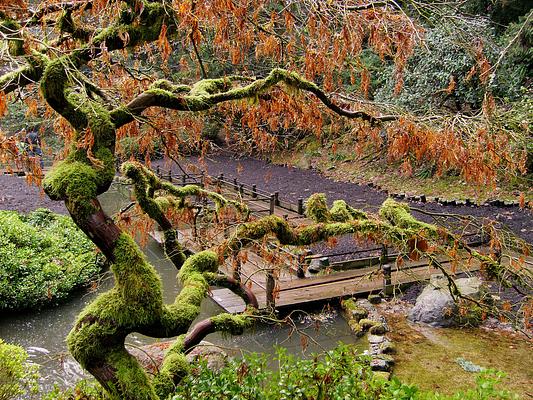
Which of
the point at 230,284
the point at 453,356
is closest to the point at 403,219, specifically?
the point at 230,284

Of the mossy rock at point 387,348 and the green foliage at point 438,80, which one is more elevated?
the green foliage at point 438,80

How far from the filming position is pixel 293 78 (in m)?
3.86

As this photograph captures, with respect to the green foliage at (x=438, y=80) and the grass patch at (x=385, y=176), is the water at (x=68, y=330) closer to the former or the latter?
the grass patch at (x=385, y=176)

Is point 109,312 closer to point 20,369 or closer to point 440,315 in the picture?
point 20,369

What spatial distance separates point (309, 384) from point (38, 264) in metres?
7.45

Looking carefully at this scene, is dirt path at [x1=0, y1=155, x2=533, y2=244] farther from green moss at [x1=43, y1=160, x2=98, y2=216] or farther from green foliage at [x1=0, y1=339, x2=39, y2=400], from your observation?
green moss at [x1=43, y1=160, x2=98, y2=216]

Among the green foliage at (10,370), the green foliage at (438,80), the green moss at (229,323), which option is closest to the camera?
the green moss at (229,323)

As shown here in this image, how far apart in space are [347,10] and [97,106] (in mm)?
1984

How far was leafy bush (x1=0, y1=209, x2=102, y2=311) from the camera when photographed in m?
8.98

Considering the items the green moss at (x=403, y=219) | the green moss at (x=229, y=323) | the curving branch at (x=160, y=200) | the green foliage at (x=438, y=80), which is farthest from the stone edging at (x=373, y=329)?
the green foliage at (x=438, y=80)

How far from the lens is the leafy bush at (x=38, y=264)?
8984 mm

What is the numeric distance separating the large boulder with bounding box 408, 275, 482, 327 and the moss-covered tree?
174 inches

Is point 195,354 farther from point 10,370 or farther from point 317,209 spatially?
point 317,209

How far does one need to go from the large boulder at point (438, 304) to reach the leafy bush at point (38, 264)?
18.2ft
